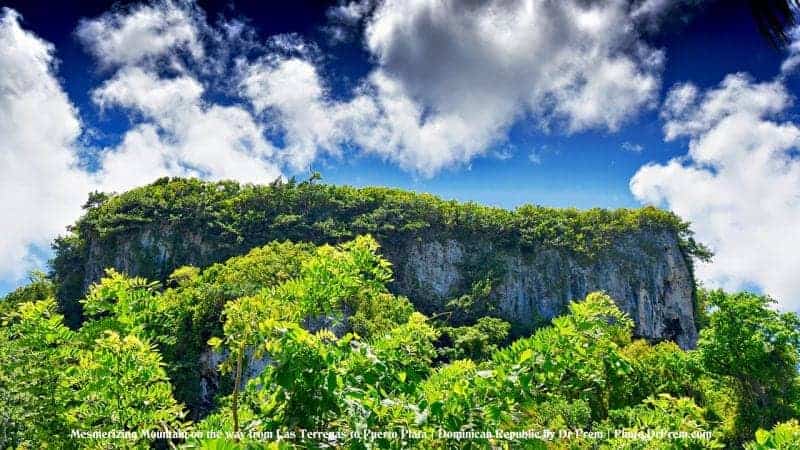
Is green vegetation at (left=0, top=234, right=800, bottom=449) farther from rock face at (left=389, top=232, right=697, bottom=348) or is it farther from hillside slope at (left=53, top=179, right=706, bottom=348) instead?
rock face at (left=389, top=232, right=697, bottom=348)

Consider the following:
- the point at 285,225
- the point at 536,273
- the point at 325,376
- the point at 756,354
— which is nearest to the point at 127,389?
the point at 325,376

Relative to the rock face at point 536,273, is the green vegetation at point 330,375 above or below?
below

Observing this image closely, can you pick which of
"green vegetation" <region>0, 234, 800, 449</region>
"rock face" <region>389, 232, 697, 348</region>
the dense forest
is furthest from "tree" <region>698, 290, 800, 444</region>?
"rock face" <region>389, 232, 697, 348</region>

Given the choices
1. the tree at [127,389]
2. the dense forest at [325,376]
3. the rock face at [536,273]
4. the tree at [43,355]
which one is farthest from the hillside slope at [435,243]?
the tree at [127,389]

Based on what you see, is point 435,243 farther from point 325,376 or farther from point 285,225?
point 325,376

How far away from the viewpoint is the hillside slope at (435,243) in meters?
36.2

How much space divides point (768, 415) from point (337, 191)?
30.6 metres

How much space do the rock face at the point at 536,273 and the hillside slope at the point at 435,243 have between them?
74 millimetres

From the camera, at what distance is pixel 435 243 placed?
129ft

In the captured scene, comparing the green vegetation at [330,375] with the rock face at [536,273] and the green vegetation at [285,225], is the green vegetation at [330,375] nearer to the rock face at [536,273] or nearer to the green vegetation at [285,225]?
the green vegetation at [285,225]

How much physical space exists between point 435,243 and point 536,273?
24.6 ft

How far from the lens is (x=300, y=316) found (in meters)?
2.55

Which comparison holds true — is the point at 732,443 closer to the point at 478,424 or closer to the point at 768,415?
the point at 768,415

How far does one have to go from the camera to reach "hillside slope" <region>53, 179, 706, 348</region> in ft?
119
